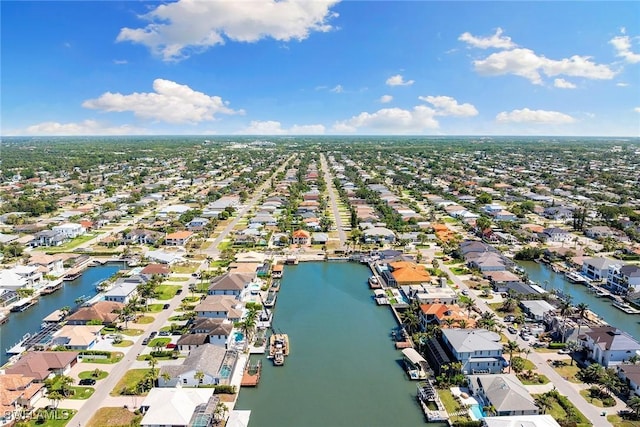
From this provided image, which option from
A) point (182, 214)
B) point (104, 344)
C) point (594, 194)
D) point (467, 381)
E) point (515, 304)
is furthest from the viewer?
point (594, 194)

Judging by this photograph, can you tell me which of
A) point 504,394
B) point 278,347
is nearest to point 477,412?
point 504,394

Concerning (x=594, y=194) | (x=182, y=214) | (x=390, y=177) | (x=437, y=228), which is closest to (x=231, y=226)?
(x=182, y=214)

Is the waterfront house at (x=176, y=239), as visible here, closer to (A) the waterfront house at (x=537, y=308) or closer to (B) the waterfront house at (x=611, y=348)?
(A) the waterfront house at (x=537, y=308)

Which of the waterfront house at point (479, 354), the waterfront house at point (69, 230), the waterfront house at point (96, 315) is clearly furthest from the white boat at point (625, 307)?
the waterfront house at point (69, 230)

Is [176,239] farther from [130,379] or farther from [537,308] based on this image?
[537,308]

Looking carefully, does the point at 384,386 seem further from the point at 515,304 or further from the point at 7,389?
the point at 7,389

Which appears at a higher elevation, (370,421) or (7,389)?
(7,389)
